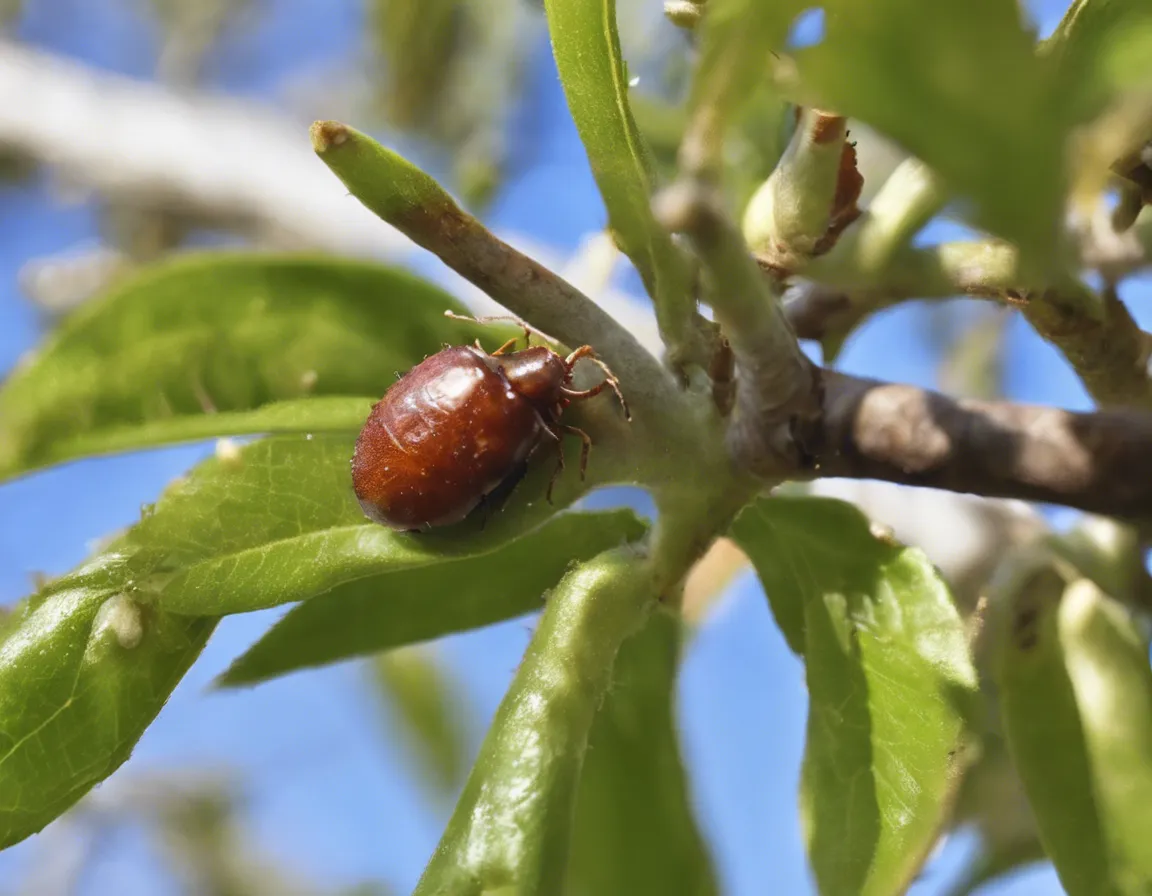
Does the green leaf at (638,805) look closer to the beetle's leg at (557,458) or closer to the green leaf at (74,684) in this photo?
the beetle's leg at (557,458)

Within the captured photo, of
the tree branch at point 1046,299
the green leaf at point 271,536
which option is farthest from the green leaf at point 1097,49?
the green leaf at point 271,536

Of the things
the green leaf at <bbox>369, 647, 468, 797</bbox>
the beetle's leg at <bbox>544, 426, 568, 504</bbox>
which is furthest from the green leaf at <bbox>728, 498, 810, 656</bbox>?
the green leaf at <bbox>369, 647, 468, 797</bbox>

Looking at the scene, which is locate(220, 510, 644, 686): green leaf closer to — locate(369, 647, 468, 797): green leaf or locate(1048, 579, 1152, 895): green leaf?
locate(1048, 579, 1152, 895): green leaf

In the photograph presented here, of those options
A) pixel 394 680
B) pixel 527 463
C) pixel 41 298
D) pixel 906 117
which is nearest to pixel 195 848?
pixel 394 680

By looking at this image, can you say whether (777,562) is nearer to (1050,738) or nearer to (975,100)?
(1050,738)

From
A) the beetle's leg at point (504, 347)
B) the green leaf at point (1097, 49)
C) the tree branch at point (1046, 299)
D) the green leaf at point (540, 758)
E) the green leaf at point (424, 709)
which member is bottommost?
the green leaf at point (540, 758)

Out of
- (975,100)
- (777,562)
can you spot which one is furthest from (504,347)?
(975,100)

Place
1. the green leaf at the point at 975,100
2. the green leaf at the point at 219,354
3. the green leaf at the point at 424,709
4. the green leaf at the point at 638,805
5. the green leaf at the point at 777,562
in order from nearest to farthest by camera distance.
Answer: the green leaf at the point at 975,100 → the green leaf at the point at 219,354 → the green leaf at the point at 777,562 → the green leaf at the point at 638,805 → the green leaf at the point at 424,709
